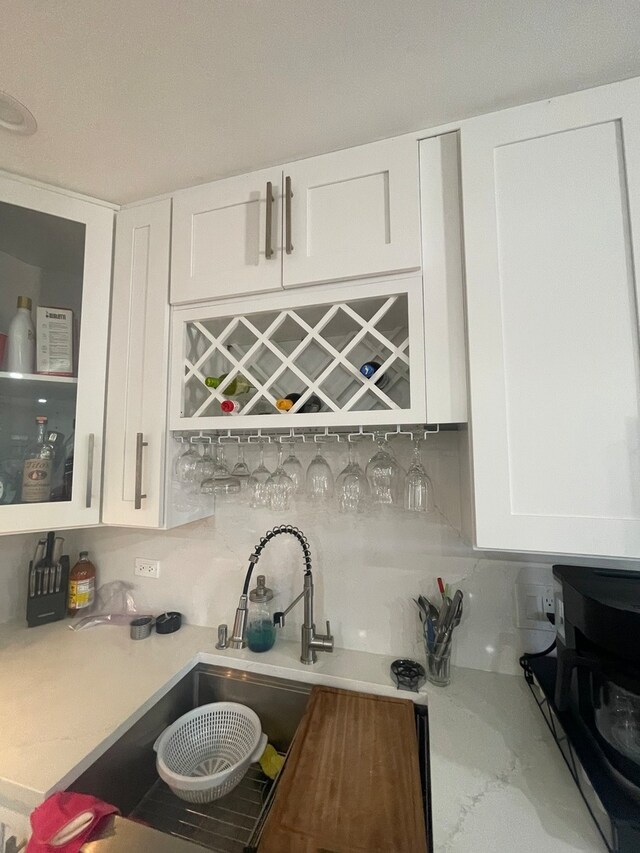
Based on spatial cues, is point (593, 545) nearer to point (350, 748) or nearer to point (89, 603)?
point (350, 748)

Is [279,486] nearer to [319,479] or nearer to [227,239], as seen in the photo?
[319,479]

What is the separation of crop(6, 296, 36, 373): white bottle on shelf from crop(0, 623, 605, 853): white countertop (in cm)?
94

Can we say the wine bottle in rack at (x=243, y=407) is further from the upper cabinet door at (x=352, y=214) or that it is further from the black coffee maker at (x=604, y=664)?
the black coffee maker at (x=604, y=664)

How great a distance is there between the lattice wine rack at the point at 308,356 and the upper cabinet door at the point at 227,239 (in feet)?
0.17

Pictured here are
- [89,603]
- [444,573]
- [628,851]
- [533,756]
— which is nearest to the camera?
[628,851]

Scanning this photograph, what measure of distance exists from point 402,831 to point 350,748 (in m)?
0.20

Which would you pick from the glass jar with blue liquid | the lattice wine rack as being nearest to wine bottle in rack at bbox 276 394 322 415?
the lattice wine rack

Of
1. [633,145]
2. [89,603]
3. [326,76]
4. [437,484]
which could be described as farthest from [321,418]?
[89,603]

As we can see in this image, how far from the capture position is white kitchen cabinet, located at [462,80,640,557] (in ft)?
2.35

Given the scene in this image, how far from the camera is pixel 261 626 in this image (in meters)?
1.18

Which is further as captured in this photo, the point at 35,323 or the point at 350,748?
the point at 35,323

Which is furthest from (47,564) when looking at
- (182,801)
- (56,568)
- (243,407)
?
(243,407)

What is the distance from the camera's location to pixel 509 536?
2.45ft

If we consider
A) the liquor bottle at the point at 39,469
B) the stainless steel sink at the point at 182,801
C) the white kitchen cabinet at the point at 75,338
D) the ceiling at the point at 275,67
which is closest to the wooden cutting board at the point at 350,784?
the stainless steel sink at the point at 182,801
